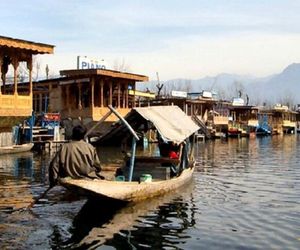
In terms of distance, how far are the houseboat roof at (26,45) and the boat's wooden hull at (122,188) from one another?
662 inches

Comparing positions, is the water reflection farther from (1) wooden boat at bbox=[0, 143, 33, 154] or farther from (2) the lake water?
(1) wooden boat at bbox=[0, 143, 33, 154]

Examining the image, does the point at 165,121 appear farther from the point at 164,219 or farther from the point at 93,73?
the point at 93,73

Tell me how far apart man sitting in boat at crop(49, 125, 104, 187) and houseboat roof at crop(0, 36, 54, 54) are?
19.1 metres

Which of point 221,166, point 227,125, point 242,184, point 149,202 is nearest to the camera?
point 149,202

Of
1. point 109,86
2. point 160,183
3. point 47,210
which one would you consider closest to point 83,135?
point 47,210

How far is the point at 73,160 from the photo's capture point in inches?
490

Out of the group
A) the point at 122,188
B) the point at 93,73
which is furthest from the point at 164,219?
the point at 93,73

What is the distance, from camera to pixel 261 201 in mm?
16391

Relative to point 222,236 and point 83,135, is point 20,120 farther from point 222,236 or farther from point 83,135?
point 222,236

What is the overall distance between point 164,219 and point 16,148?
20680mm

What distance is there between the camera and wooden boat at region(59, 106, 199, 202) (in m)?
13.0

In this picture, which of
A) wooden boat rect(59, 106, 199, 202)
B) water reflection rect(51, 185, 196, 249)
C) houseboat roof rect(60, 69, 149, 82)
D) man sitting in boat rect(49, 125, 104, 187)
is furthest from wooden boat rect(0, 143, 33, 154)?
man sitting in boat rect(49, 125, 104, 187)

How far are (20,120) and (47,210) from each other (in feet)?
64.8

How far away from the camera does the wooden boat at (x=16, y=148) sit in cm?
3133
